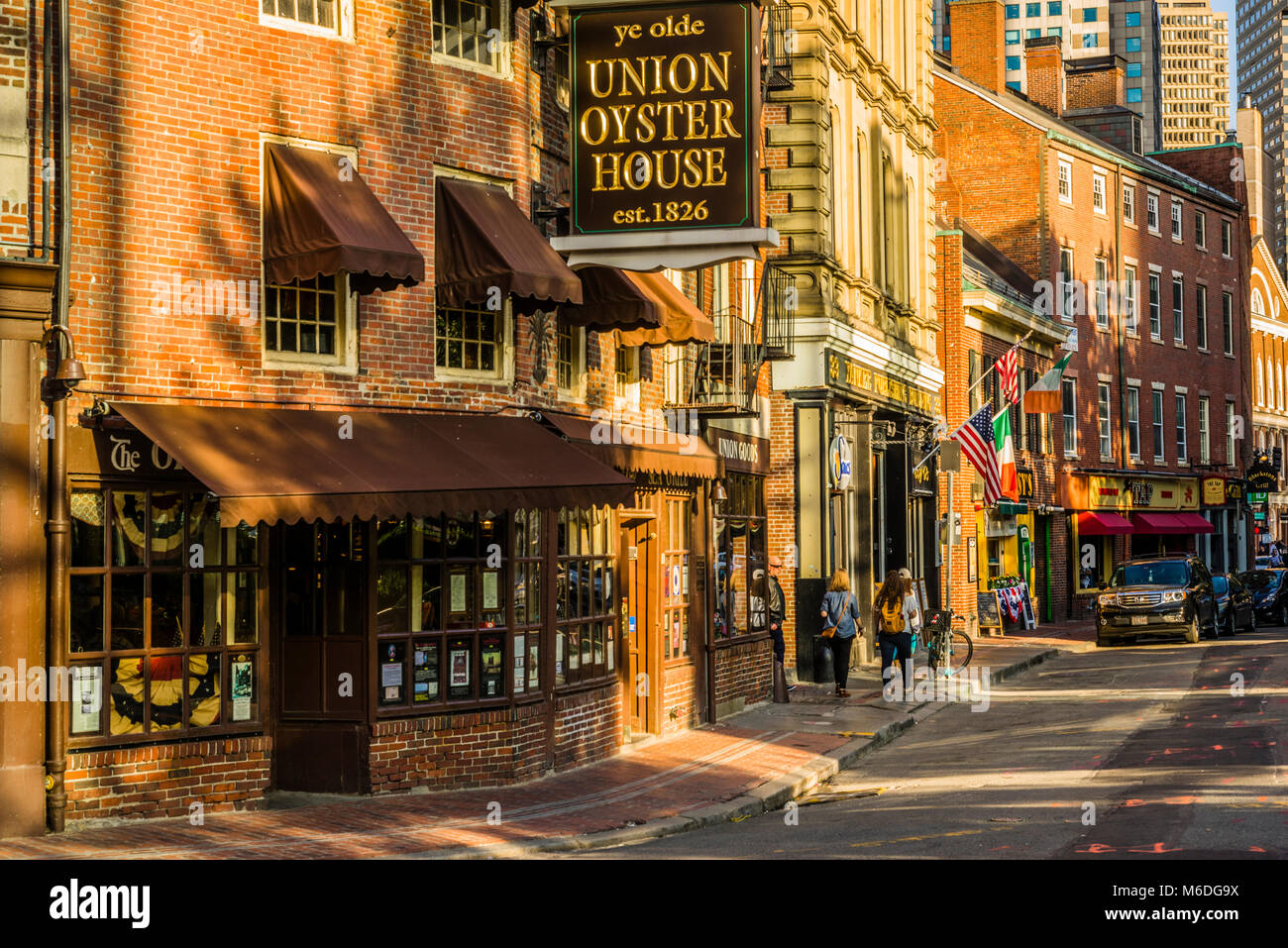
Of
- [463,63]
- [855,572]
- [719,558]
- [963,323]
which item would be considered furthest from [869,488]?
[463,63]

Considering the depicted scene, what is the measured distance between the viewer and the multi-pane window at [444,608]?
45.2ft

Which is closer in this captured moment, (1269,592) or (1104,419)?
(1269,592)

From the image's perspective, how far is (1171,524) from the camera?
50.2 metres

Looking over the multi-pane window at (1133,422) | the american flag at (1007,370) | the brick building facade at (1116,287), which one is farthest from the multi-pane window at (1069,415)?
the american flag at (1007,370)

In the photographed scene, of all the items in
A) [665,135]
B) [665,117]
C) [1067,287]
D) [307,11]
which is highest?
[1067,287]

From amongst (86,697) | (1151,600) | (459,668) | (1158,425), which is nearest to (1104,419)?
(1158,425)

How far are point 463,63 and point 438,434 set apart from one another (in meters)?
3.63

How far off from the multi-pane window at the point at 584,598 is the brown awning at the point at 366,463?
1.58 meters

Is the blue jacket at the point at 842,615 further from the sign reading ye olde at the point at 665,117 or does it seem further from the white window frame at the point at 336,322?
the white window frame at the point at 336,322

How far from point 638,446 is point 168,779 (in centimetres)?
617

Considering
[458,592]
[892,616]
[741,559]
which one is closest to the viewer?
[458,592]

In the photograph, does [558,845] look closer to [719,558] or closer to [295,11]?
[295,11]

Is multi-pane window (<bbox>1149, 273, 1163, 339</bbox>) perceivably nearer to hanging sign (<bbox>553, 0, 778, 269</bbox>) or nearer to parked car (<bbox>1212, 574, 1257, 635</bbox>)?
parked car (<bbox>1212, 574, 1257, 635</bbox>)

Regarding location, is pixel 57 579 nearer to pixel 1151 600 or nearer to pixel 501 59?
pixel 501 59
